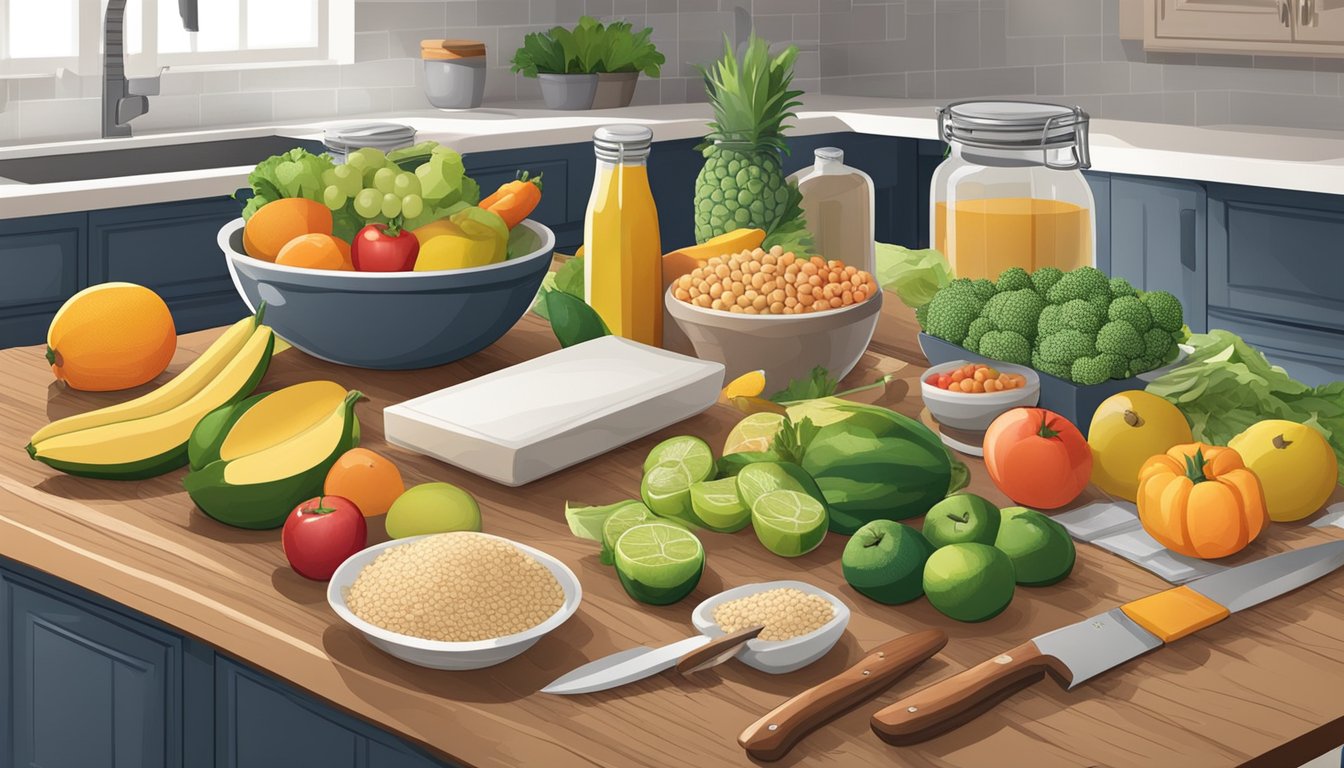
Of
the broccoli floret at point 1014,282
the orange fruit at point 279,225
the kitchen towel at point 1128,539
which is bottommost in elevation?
the kitchen towel at point 1128,539

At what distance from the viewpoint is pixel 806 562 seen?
47.3 inches

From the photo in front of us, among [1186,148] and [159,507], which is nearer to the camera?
[159,507]

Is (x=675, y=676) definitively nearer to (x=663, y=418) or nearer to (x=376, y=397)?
(x=663, y=418)

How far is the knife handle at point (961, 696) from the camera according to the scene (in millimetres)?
899

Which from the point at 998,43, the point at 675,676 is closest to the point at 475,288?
the point at 675,676

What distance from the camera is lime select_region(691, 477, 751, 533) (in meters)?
1.24

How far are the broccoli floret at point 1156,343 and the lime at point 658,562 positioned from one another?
60cm

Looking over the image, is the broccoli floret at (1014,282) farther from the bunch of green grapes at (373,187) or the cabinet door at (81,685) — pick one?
the cabinet door at (81,685)

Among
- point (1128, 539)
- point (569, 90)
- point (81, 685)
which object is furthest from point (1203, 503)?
point (569, 90)

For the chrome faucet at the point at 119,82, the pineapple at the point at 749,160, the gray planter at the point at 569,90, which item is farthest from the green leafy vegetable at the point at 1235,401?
the gray planter at the point at 569,90

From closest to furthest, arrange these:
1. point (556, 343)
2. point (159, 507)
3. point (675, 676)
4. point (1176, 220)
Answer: point (675, 676) < point (159, 507) < point (556, 343) < point (1176, 220)

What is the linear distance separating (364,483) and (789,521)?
379 millimetres

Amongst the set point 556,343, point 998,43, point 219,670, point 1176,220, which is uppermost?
point 998,43

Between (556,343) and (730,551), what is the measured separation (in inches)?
28.8
